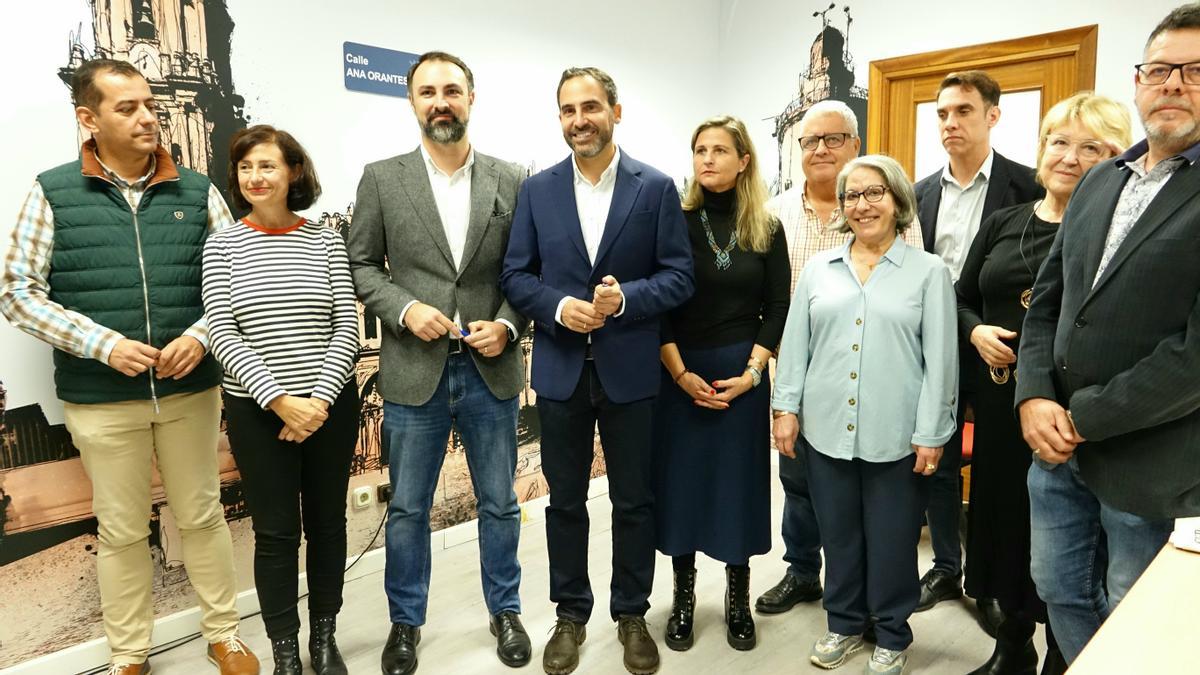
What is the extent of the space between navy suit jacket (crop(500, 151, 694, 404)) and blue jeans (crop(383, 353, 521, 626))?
236 mm

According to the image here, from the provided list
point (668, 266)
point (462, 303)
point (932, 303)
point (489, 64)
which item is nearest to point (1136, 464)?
point (932, 303)

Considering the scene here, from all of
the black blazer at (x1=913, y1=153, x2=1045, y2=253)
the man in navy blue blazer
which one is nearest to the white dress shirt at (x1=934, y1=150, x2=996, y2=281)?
the black blazer at (x1=913, y1=153, x2=1045, y2=253)

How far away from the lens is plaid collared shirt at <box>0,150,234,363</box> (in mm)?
2170

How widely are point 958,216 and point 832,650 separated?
1535mm

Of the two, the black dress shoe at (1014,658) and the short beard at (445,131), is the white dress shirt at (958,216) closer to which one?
the black dress shoe at (1014,658)

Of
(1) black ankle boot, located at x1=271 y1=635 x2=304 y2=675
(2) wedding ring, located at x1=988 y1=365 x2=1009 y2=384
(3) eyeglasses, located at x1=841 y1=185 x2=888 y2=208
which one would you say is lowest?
(1) black ankle boot, located at x1=271 y1=635 x2=304 y2=675

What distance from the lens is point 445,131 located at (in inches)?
92.8

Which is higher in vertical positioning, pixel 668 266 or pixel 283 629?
pixel 668 266

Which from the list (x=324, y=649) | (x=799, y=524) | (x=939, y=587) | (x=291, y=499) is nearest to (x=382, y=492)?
(x=324, y=649)

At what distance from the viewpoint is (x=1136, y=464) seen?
5.21 feet

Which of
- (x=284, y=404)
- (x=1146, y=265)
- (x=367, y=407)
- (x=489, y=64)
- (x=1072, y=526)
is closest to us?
(x=1146, y=265)

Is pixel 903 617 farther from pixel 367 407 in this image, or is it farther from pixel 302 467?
pixel 367 407

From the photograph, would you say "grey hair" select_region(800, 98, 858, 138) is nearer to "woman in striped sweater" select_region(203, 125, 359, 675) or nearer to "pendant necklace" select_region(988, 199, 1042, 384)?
"pendant necklace" select_region(988, 199, 1042, 384)

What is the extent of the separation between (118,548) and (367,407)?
1.10m
